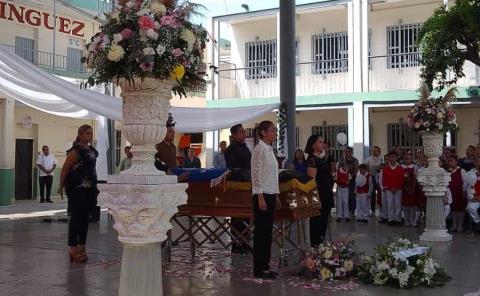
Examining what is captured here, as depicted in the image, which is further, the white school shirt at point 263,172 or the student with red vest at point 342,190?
the student with red vest at point 342,190

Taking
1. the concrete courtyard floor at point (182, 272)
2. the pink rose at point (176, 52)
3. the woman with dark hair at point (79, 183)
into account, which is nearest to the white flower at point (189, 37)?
the pink rose at point (176, 52)

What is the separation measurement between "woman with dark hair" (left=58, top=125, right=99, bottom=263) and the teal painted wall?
12915 millimetres

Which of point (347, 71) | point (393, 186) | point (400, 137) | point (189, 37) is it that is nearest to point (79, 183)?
point (189, 37)

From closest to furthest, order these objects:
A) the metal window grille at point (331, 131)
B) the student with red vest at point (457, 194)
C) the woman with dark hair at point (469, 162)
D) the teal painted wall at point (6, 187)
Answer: the student with red vest at point (457, 194) → the woman with dark hair at point (469, 162) → the teal painted wall at point (6, 187) → the metal window grille at point (331, 131)

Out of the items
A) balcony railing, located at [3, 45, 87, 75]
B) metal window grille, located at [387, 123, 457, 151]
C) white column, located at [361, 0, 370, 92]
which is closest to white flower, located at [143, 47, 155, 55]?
white column, located at [361, 0, 370, 92]

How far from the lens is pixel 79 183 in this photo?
8438mm

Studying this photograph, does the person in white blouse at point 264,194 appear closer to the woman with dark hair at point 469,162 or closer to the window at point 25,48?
the woman with dark hair at point 469,162

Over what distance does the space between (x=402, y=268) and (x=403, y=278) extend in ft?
0.44

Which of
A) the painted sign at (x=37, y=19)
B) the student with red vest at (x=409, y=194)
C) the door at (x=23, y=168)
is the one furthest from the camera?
the door at (x=23, y=168)

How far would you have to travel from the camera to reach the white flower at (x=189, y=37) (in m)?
4.73

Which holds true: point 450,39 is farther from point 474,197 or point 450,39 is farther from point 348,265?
point 348,265

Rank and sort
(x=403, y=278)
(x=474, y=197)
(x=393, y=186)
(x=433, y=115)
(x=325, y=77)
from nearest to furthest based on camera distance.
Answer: (x=403, y=278), (x=433, y=115), (x=474, y=197), (x=393, y=186), (x=325, y=77)

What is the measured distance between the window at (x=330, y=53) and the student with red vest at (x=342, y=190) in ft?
28.2

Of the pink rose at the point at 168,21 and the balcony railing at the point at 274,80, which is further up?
the balcony railing at the point at 274,80
